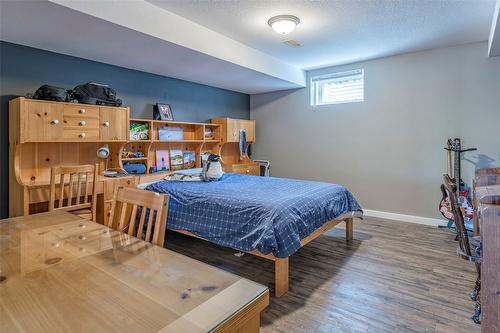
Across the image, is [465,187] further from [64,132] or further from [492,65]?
[64,132]

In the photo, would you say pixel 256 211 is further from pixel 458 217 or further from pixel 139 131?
pixel 139 131

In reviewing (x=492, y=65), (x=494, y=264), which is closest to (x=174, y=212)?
(x=494, y=264)

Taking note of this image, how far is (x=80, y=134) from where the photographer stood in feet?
10.3

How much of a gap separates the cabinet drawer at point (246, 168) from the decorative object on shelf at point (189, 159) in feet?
2.18

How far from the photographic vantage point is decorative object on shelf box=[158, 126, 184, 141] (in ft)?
14.1

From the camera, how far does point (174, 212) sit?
307cm

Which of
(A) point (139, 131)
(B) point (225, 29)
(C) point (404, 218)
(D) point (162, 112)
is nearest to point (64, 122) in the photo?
(A) point (139, 131)

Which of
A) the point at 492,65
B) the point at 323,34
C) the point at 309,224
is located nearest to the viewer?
the point at 309,224

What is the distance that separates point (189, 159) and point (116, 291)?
401 centimetres

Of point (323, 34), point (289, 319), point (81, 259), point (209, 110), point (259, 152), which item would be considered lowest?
point (289, 319)

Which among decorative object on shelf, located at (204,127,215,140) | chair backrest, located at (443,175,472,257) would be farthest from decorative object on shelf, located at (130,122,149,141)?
chair backrest, located at (443,175,472,257)

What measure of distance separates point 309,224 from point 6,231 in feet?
7.00

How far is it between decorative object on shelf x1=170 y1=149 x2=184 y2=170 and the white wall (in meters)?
2.10

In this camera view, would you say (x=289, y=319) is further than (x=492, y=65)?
No
